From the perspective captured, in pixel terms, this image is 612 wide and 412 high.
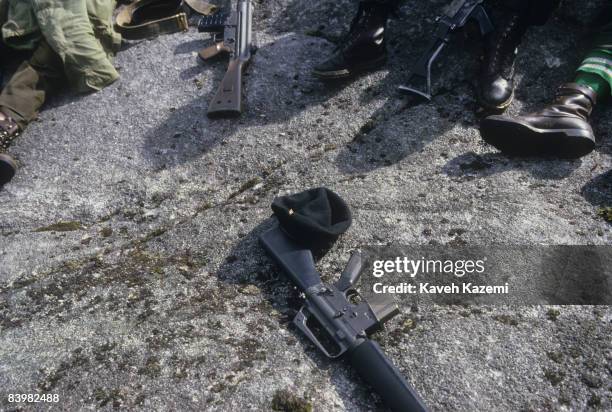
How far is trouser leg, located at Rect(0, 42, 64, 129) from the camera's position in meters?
4.25

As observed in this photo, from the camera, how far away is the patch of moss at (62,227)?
3.42m

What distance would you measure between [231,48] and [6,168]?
198 cm

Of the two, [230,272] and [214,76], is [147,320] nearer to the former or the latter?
[230,272]

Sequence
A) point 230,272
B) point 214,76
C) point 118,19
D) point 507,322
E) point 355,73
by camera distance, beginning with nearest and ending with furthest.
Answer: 1. point 507,322
2. point 230,272
3. point 355,73
4. point 214,76
5. point 118,19

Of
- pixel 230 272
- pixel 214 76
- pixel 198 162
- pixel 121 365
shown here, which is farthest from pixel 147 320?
pixel 214 76

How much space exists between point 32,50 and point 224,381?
144 inches

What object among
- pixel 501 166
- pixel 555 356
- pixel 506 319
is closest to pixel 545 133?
pixel 501 166

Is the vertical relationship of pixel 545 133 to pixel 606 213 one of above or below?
above

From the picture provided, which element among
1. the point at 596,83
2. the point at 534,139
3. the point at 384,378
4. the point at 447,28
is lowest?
the point at 384,378

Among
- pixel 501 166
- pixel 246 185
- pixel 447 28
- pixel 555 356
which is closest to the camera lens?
pixel 555 356

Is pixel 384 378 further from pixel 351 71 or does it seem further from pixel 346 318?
pixel 351 71

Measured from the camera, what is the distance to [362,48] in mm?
4164

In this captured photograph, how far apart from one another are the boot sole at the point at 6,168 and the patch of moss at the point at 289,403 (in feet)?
8.90

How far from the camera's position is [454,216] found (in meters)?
3.03
